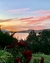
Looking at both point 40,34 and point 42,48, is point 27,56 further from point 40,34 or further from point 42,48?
point 40,34

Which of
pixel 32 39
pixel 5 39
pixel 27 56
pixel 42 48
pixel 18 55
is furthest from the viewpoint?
pixel 32 39

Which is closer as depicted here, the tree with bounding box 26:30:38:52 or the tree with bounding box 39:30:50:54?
the tree with bounding box 39:30:50:54

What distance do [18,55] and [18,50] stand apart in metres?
0.28

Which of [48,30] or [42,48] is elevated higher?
[48,30]

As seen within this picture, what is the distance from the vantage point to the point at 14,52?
7262 millimetres

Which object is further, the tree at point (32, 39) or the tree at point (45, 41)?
the tree at point (32, 39)

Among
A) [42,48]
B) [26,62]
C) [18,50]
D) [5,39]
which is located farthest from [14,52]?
[42,48]

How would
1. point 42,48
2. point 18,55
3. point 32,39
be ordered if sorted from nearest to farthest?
point 18,55 → point 42,48 → point 32,39

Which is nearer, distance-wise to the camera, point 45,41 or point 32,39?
point 45,41

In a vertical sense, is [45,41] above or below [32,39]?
below

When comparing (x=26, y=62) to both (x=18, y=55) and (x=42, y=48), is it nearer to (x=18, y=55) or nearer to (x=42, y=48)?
(x=18, y=55)

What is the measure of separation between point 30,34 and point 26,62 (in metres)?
13.6

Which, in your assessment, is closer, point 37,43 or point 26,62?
point 26,62

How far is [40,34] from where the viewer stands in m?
19.6
